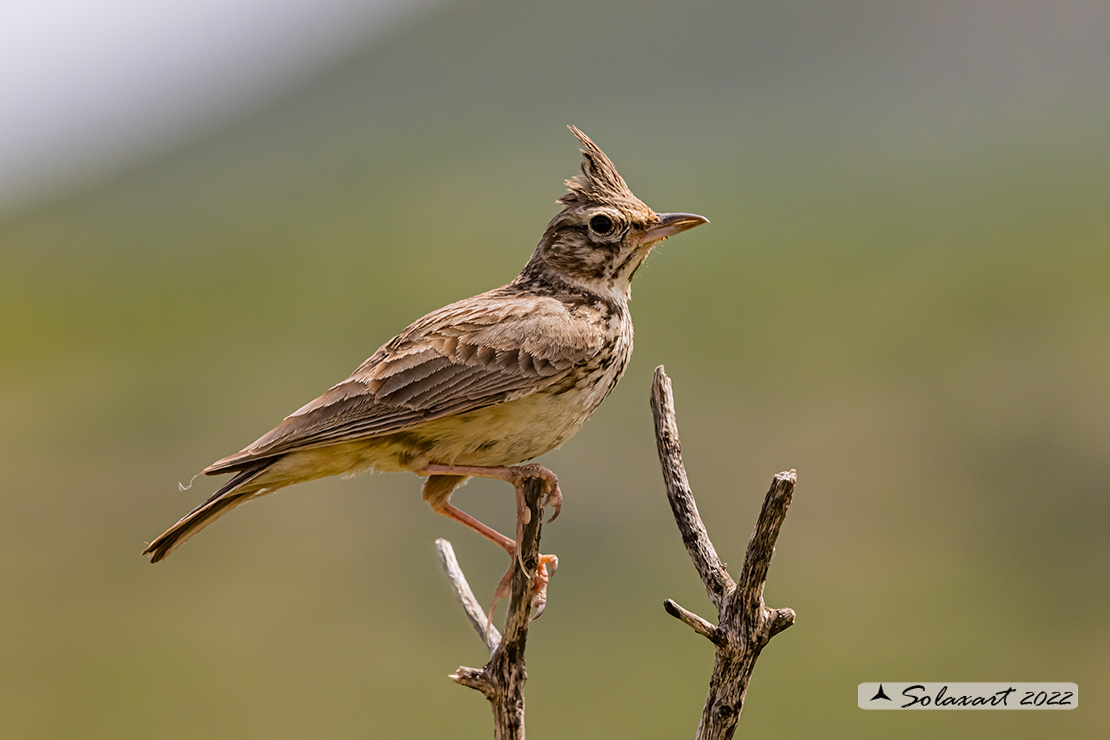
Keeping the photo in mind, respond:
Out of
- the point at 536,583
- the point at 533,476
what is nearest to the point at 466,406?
the point at 533,476

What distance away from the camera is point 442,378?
4.93 meters

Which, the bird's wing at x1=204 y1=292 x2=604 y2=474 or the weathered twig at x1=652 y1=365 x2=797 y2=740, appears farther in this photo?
the bird's wing at x1=204 y1=292 x2=604 y2=474

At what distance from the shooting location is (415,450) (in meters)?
5.04

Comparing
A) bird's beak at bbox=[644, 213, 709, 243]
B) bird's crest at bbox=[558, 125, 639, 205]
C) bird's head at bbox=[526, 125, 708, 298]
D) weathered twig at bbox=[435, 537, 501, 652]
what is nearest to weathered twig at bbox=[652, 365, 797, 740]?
weathered twig at bbox=[435, 537, 501, 652]

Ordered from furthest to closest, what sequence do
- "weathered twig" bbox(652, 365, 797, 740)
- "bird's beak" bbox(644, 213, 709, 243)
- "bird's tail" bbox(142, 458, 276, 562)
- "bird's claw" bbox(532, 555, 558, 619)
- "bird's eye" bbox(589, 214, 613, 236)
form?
"bird's eye" bbox(589, 214, 613, 236) < "bird's beak" bbox(644, 213, 709, 243) < "bird's claw" bbox(532, 555, 558, 619) < "bird's tail" bbox(142, 458, 276, 562) < "weathered twig" bbox(652, 365, 797, 740)

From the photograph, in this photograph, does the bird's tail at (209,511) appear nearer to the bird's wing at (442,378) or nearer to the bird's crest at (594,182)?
the bird's wing at (442,378)

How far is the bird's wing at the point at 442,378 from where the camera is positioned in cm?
479

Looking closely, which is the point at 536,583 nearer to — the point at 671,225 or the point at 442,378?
the point at 442,378

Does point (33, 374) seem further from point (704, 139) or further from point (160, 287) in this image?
point (704, 139)

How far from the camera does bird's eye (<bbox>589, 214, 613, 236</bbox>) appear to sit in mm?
5496

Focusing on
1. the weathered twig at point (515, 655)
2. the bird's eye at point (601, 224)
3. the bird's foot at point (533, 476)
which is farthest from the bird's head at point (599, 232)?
the weathered twig at point (515, 655)

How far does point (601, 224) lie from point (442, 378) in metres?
1.23

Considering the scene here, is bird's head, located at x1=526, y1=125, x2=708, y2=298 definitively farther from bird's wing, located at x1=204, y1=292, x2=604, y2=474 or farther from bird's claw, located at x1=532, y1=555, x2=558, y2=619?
bird's claw, located at x1=532, y1=555, x2=558, y2=619

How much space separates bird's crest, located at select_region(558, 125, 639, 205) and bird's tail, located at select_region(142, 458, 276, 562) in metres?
2.06
